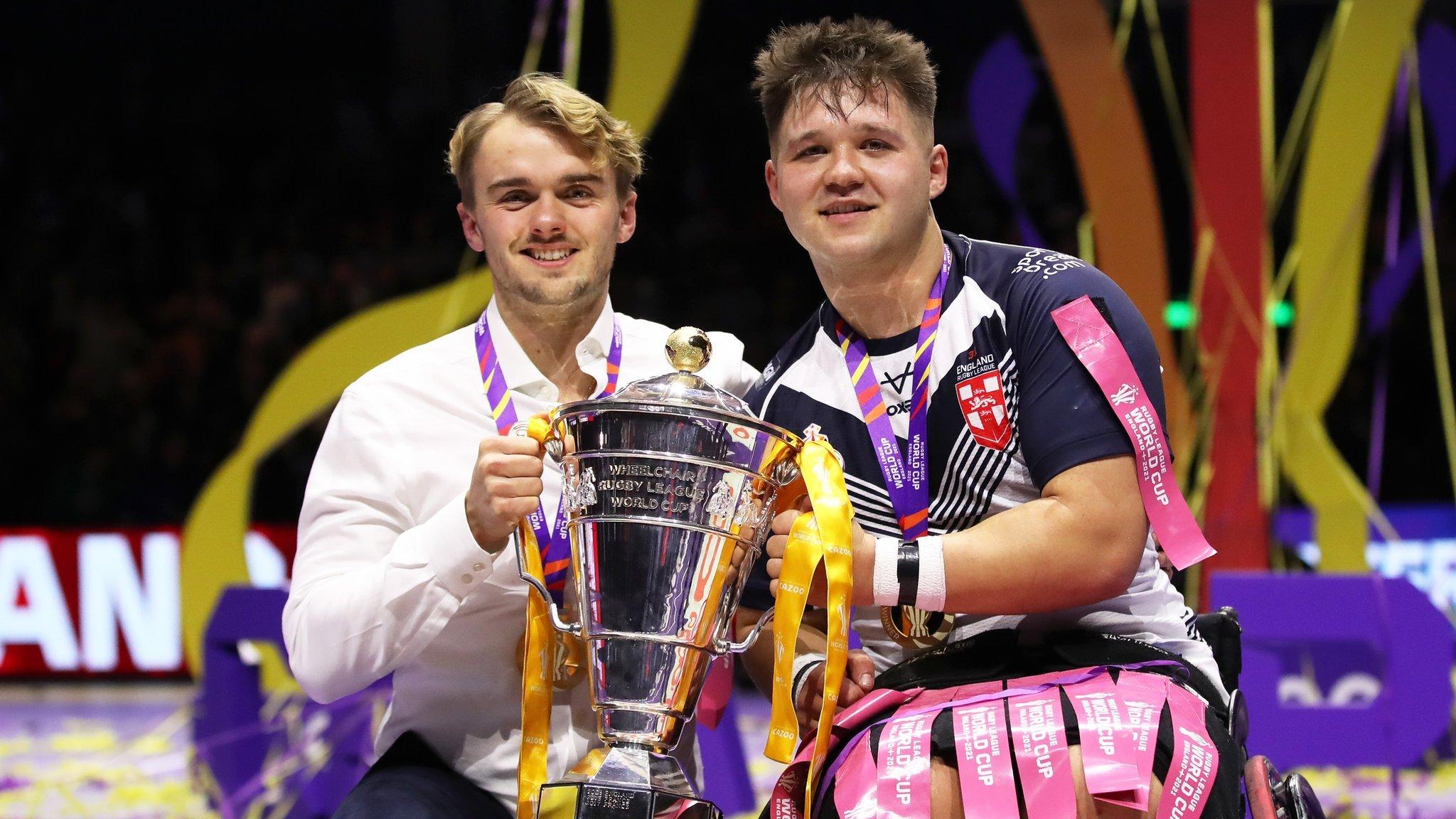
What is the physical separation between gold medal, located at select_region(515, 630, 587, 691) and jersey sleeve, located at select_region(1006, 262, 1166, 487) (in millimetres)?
677

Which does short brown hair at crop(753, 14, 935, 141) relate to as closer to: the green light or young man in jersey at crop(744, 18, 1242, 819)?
young man in jersey at crop(744, 18, 1242, 819)

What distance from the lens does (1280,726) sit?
3350 millimetres

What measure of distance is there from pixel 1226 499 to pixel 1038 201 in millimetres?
2939

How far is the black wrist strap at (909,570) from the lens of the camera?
1.77 meters

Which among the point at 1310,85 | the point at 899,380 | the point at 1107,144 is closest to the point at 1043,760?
the point at 899,380

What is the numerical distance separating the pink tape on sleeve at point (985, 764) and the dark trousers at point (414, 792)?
0.78 m

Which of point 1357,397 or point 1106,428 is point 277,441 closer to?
point 1106,428

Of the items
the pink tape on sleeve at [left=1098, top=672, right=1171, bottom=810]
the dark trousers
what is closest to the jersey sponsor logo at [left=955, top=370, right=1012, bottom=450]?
the pink tape on sleeve at [left=1098, top=672, right=1171, bottom=810]

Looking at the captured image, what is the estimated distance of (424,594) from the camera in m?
2.00

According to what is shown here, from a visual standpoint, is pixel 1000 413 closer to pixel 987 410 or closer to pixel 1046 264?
pixel 987 410

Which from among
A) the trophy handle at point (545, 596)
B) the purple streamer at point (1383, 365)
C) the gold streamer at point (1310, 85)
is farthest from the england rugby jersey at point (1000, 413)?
the purple streamer at point (1383, 365)

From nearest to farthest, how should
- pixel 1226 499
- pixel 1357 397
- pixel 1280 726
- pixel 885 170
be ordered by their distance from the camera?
1. pixel 885 170
2. pixel 1280 726
3. pixel 1226 499
4. pixel 1357 397

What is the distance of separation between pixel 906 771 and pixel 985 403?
1.75 feet

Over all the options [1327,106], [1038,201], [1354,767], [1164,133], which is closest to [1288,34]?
[1164,133]
